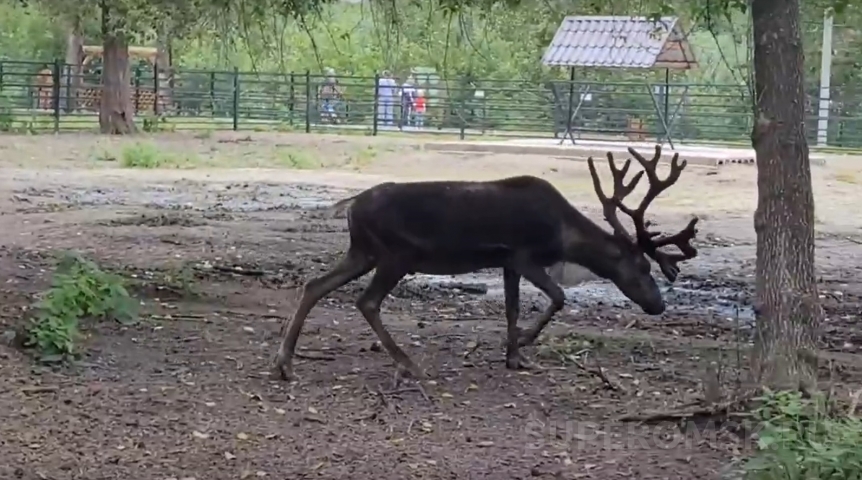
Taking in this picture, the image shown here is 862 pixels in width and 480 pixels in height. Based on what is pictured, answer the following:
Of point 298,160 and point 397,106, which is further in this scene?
point 397,106

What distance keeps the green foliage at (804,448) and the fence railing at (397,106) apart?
83.3 feet

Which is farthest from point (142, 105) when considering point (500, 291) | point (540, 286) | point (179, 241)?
point (540, 286)

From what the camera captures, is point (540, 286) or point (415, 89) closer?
point (540, 286)

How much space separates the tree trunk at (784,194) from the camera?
6.46 meters

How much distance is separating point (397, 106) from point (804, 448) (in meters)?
32.7

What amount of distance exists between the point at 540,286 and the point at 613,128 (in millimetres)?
25886

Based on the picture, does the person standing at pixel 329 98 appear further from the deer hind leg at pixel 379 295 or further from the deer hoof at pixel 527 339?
the deer hind leg at pixel 379 295

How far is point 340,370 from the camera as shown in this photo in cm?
754

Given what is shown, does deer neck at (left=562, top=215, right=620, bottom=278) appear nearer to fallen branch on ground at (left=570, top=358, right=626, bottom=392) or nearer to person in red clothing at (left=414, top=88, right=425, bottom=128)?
fallen branch on ground at (left=570, top=358, right=626, bottom=392)

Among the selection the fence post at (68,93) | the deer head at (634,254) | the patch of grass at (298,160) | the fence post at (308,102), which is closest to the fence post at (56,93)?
the fence post at (68,93)

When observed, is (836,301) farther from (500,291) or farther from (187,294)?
(187,294)

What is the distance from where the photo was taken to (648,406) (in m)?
6.87

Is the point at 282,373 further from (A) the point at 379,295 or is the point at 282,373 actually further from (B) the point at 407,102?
(B) the point at 407,102

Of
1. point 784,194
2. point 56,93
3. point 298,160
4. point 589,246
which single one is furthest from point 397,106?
point 784,194
